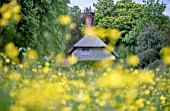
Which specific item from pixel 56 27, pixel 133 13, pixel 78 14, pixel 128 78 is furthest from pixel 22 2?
pixel 78 14

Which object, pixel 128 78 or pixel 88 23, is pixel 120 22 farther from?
pixel 128 78

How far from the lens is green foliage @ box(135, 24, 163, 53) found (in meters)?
30.9

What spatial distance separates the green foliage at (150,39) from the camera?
3094cm

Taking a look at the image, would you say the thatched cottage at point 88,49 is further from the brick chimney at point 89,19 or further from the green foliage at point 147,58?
the green foliage at point 147,58

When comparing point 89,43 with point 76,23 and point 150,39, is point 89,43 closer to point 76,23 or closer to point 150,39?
point 150,39

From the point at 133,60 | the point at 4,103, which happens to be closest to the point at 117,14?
the point at 133,60

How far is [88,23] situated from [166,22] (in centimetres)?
855

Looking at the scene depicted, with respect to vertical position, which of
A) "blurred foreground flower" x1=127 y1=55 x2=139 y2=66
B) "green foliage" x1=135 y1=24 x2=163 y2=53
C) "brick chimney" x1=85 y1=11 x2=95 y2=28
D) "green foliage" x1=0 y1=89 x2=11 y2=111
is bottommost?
"green foliage" x1=135 y1=24 x2=163 y2=53

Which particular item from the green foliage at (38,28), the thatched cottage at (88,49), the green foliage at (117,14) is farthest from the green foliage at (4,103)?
the green foliage at (117,14)

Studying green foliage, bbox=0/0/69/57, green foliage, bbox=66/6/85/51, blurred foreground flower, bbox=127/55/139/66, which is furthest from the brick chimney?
blurred foreground flower, bbox=127/55/139/66

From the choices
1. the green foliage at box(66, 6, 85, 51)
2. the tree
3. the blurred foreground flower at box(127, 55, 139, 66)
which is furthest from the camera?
the green foliage at box(66, 6, 85, 51)

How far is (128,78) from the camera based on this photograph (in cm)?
301

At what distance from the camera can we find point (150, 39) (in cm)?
3108

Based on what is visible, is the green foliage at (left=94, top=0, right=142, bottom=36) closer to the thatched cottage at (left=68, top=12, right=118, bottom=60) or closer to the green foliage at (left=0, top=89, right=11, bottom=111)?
the thatched cottage at (left=68, top=12, right=118, bottom=60)
